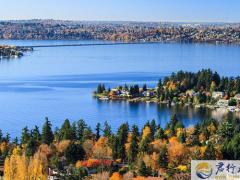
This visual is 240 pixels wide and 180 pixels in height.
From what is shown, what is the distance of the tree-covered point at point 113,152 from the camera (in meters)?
9.21

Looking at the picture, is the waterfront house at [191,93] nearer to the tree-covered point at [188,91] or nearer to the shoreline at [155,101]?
the tree-covered point at [188,91]

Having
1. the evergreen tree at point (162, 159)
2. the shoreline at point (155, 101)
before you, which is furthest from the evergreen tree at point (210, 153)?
the shoreline at point (155, 101)

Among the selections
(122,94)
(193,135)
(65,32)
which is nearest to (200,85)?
(122,94)

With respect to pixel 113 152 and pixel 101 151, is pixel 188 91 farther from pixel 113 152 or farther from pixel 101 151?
pixel 101 151

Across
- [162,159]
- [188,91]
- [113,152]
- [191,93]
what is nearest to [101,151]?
[113,152]

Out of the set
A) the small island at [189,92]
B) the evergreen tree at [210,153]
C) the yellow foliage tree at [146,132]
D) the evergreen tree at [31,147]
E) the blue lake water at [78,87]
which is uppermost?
the evergreen tree at [210,153]

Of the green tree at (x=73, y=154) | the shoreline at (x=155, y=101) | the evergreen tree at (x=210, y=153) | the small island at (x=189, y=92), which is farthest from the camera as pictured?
the small island at (x=189, y=92)

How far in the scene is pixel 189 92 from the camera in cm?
2256

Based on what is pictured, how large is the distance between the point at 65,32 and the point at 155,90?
6505cm

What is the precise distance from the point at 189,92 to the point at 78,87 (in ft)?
19.7

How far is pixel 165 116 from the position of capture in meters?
19.0

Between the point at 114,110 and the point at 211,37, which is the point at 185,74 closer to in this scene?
the point at 114,110

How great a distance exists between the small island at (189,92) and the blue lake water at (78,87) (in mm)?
816

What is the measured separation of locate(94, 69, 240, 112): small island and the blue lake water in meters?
0.82
